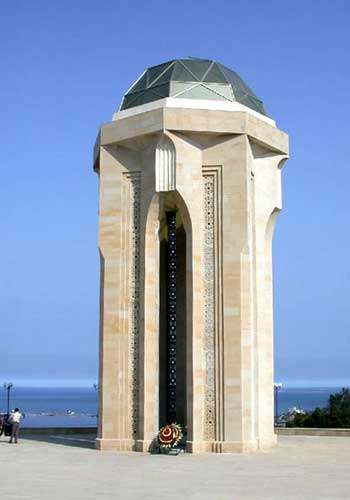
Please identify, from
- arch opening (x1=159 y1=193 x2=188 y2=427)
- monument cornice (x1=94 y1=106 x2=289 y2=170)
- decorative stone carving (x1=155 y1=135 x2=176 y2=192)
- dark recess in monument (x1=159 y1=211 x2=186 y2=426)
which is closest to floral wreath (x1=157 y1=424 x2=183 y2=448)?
arch opening (x1=159 y1=193 x2=188 y2=427)

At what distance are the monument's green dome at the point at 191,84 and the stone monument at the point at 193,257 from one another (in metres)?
0.06

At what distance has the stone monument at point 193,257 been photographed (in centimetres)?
2356

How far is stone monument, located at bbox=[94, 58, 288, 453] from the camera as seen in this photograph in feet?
77.3

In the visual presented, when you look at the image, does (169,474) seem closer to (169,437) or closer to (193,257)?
(169,437)

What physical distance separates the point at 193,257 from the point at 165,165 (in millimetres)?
2973

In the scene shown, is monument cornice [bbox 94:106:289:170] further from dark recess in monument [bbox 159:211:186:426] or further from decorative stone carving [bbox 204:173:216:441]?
dark recess in monument [bbox 159:211:186:426]

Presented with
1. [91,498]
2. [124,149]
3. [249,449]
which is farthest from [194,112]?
[91,498]

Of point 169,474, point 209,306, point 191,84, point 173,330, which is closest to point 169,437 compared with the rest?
point 209,306

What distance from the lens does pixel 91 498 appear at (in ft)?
46.0

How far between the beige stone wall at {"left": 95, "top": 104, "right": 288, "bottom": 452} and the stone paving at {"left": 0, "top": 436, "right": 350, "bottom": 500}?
51.9 inches

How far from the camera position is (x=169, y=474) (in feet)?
58.4

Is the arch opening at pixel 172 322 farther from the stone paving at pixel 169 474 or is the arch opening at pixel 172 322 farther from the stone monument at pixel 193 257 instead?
the stone paving at pixel 169 474

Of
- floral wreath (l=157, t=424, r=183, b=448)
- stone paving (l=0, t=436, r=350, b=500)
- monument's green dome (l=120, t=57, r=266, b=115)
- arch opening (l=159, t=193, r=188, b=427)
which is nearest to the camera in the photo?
stone paving (l=0, t=436, r=350, b=500)

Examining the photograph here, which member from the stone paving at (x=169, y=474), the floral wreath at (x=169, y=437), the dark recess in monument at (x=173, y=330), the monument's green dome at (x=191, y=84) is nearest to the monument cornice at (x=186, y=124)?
the monument's green dome at (x=191, y=84)
